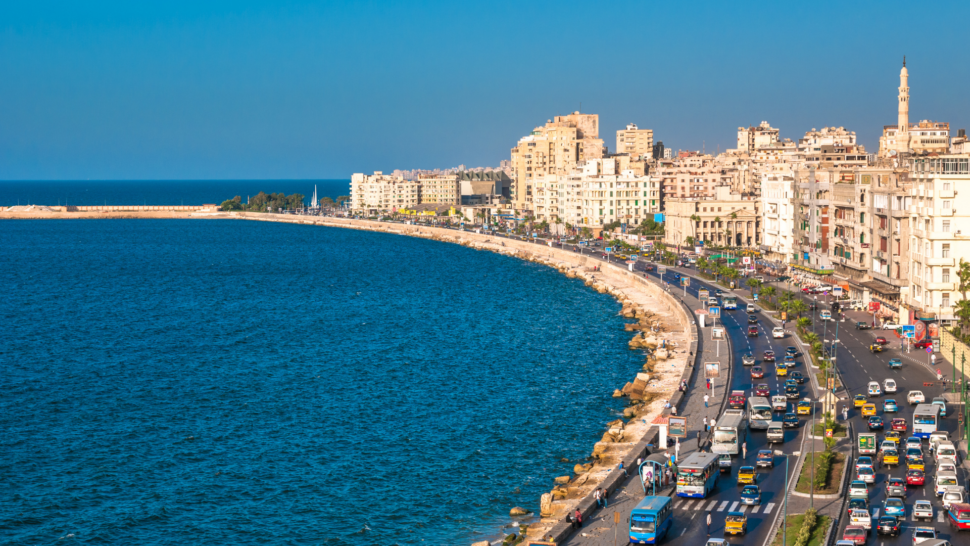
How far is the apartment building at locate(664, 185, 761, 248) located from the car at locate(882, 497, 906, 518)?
109 metres

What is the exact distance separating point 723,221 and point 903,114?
36.3m

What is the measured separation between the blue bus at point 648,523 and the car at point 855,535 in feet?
19.4

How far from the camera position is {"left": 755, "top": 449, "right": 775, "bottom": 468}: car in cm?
4106

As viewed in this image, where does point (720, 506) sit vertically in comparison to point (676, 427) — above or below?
below

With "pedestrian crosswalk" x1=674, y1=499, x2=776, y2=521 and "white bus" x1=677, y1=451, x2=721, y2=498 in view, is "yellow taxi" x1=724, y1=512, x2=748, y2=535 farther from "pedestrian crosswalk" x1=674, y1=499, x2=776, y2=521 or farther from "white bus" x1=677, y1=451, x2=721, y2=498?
"white bus" x1=677, y1=451, x2=721, y2=498

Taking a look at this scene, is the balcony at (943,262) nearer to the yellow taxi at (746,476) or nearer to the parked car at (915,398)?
the parked car at (915,398)

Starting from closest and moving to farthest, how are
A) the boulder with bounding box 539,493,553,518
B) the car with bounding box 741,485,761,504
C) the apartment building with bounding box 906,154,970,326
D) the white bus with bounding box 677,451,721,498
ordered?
the car with bounding box 741,485,761,504 < the white bus with bounding box 677,451,721,498 < the boulder with bounding box 539,493,553,518 < the apartment building with bounding box 906,154,970,326

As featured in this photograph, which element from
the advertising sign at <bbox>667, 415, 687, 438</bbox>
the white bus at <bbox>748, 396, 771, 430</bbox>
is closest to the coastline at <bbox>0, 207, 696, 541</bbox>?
the advertising sign at <bbox>667, 415, 687, 438</bbox>

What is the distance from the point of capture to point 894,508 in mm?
34406

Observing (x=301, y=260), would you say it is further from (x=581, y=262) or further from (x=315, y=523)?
(x=315, y=523)

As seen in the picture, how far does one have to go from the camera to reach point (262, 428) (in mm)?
55875

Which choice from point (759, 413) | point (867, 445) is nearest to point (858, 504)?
point (867, 445)

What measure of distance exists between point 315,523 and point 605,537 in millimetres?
Result: 13153

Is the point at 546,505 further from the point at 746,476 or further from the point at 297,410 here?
the point at 297,410
